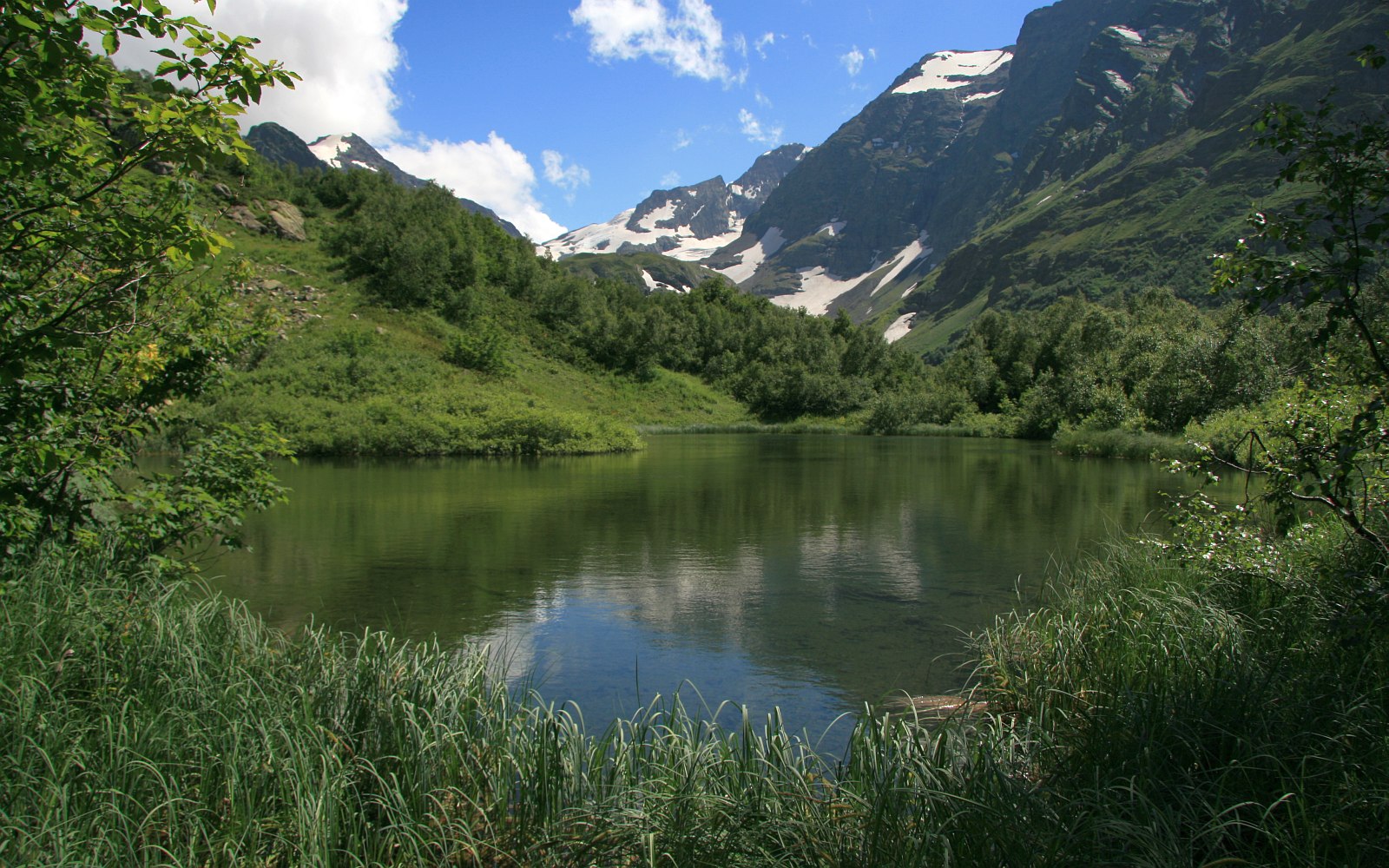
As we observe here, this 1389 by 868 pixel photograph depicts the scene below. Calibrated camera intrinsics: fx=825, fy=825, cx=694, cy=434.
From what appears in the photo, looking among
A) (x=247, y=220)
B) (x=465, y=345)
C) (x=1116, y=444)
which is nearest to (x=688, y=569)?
(x=1116, y=444)

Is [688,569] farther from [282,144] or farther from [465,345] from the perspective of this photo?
[282,144]

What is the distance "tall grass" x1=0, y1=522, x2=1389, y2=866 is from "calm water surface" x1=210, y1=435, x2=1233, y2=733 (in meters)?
1.92

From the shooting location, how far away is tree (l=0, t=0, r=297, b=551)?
4.18 metres

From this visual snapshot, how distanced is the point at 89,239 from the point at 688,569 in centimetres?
1107

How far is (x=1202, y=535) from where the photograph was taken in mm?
8594

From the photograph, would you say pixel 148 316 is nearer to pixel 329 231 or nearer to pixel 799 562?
pixel 799 562

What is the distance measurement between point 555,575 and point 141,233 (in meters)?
10.3

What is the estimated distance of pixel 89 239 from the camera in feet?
18.8

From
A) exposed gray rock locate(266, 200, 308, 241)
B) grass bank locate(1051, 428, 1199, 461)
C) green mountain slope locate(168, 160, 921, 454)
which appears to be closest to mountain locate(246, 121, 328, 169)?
green mountain slope locate(168, 160, 921, 454)

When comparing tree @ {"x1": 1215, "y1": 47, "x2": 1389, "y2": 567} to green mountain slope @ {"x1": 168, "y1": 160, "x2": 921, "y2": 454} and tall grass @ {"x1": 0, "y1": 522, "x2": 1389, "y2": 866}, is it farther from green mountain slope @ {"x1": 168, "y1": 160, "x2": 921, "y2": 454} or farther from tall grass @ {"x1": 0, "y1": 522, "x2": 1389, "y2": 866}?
green mountain slope @ {"x1": 168, "y1": 160, "x2": 921, "y2": 454}

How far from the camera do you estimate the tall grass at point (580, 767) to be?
3967 mm

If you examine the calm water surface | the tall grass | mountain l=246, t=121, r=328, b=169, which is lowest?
the calm water surface

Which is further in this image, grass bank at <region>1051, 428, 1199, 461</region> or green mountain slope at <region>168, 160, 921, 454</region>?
green mountain slope at <region>168, 160, 921, 454</region>

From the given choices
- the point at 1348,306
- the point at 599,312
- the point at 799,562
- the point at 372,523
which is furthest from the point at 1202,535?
the point at 599,312
